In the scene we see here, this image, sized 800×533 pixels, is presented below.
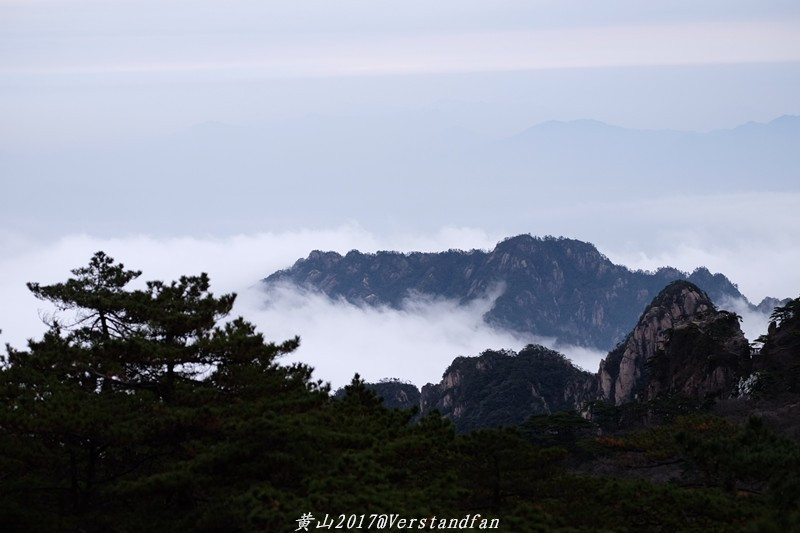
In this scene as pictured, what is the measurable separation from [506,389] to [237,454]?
86826mm

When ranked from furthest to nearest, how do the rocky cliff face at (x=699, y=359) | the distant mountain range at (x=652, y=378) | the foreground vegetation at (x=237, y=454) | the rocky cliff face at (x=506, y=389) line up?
the rocky cliff face at (x=506, y=389) → the rocky cliff face at (x=699, y=359) → the distant mountain range at (x=652, y=378) → the foreground vegetation at (x=237, y=454)

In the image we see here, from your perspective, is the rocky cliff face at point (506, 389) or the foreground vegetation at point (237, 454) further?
the rocky cliff face at point (506, 389)

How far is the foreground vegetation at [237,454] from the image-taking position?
22.0 metres

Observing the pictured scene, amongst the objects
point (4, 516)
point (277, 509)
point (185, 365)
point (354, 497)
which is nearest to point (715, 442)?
point (354, 497)

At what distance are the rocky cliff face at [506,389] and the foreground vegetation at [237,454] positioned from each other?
71.9 metres

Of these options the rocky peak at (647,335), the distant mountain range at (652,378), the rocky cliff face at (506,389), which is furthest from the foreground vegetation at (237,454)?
the rocky cliff face at (506,389)

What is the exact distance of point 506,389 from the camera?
10706cm

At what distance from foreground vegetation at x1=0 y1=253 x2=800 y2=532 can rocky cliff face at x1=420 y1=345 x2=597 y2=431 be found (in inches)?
2830

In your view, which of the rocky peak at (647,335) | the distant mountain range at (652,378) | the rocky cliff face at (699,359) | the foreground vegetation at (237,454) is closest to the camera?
the foreground vegetation at (237,454)

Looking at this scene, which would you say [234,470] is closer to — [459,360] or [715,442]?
[715,442]

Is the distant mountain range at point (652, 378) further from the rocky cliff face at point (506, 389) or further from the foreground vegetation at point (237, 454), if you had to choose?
the foreground vegetation at point (237, 454)

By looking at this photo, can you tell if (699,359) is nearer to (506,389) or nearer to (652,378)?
(652,378)

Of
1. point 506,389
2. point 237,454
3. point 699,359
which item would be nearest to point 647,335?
point 506,389

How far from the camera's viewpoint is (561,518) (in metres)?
22.0
